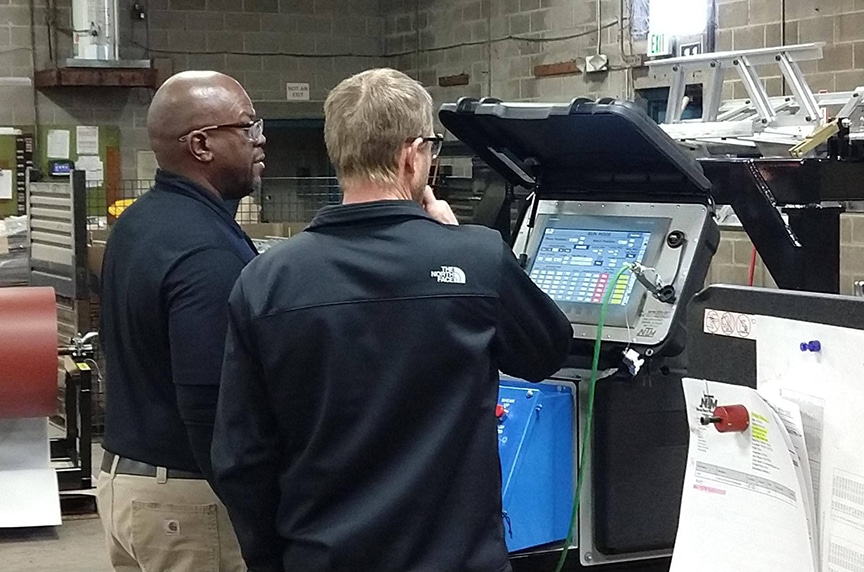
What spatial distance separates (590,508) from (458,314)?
0.81 m

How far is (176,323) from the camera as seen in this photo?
6.66 feet

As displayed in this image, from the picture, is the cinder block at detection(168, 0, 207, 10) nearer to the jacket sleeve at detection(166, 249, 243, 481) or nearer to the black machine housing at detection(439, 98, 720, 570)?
the black machine housing at detection(439, 98, 720, 570)

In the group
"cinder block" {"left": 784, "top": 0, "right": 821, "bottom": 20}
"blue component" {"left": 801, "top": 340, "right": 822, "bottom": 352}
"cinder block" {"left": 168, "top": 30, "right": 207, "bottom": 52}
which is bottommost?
"blue component" {"left": 801, "top": 340, "right": 822, "bottom": 352}

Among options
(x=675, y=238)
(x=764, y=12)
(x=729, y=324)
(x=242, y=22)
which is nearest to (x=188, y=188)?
(x=675, y=238)

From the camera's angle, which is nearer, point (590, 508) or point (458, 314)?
point (458, 314)

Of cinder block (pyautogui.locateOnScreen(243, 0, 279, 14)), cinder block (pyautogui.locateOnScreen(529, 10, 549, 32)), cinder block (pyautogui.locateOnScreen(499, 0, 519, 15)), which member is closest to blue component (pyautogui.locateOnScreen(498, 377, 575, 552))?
cinder block (pyautogui.locateOnScreen(529, 10, 549, 32))

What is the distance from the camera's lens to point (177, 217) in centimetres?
212

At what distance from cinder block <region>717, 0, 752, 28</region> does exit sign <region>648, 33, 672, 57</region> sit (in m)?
0.28

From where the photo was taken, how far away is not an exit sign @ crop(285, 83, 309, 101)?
9.37m

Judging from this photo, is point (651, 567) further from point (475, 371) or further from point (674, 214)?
point (475, 371)

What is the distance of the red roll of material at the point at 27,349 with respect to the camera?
4.41 metres

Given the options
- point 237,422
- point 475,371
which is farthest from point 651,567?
point 237,422

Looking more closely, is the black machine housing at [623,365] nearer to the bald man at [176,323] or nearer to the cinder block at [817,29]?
the bald man at [176,323]

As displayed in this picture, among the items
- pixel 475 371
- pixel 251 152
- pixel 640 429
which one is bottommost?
pixel 640 429
